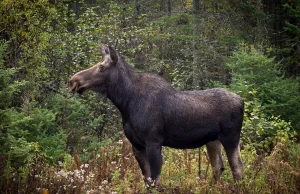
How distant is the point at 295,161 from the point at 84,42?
7181mm

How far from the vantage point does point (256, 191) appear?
7137 millimetres

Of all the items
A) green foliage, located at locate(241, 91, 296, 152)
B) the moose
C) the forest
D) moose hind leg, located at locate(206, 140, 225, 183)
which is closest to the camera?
the forest

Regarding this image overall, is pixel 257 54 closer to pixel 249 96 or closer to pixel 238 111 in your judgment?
pixel 249 96

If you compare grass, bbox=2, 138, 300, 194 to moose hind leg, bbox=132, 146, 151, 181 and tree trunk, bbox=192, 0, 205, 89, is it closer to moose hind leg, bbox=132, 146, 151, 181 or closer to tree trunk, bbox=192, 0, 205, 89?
moose hind leg, bbox=132, 146, 151, 181

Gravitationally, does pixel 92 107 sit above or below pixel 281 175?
below

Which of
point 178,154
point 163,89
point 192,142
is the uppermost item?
point 163,89

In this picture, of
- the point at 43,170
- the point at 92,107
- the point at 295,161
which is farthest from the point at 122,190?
the point at 92,107

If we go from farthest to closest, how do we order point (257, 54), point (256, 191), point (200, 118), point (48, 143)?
point (257, 54)
point (48, 143)
point (200, 118)
point (256, 191)

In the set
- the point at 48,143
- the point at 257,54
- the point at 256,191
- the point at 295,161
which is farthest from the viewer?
the point at 257,54

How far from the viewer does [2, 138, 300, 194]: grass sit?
7.14 metres

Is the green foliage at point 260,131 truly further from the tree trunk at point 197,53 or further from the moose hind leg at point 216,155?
the tree trunk at point 197,53

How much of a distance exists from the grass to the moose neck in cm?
113

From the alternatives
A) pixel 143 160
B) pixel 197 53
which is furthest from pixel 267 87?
pixel 143 160

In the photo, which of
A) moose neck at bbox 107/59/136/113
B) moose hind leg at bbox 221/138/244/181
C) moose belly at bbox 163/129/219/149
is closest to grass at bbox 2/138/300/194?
moose hind leg at bbox 221/138/244/181
